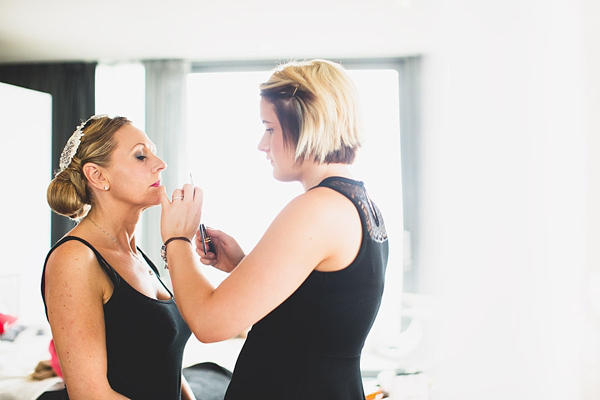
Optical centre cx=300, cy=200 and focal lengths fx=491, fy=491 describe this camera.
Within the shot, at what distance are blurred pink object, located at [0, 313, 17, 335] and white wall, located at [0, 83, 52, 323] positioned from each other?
0.09 meters

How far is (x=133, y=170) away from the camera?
1.32 meters

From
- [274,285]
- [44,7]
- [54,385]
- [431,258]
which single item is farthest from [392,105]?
[274,285]

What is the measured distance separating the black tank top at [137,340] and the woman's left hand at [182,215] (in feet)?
0.81

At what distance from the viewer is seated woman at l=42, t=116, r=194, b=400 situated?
42.3 inches

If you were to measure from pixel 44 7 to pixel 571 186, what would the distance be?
3133 millimetres

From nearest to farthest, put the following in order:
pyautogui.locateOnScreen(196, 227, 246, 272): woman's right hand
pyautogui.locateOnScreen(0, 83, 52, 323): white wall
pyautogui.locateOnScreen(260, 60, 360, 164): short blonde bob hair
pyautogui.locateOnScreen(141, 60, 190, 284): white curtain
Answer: pyautogui.locateOnScreen(260, 60, 360, 164): short blonde bob hair, pyautogui.locateOnScreen(196, 227, 246, 272): woman's right hand, pyautogui.locateOnScreen(0, 83, 52, 323): white wall, pyautogui.locateOnScreen(141, 60, 190, 284): white curtain

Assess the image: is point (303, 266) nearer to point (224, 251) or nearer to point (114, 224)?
point (224, 251)

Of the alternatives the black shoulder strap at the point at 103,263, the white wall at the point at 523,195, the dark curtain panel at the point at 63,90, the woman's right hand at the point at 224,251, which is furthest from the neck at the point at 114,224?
the dark curtain panel at the point at 63,90

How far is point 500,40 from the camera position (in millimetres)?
846

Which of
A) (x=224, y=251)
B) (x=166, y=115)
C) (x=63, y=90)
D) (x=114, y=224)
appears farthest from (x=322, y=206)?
(x=63, y=90)

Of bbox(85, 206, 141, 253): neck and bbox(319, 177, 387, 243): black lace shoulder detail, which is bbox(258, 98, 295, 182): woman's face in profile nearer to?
bbox(319, 177, 387, 243): black lace shoulder detail

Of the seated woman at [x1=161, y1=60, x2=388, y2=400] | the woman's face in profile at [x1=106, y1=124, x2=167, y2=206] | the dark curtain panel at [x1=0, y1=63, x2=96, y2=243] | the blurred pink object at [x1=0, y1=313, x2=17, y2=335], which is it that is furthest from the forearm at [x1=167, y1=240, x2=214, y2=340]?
the dark curtain panel at [x1=0, y1=63, x2=96, y2=243]

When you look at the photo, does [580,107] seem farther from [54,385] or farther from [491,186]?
[54,385]

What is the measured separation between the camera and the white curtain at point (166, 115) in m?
3.93
